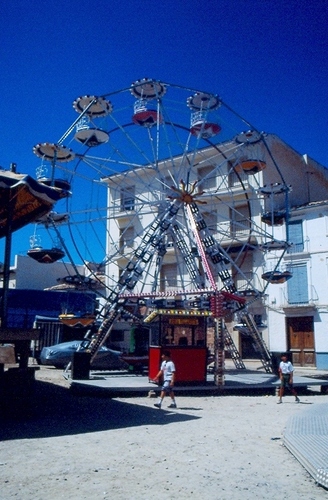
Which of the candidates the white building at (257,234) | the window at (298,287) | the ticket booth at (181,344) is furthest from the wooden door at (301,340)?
the ticket booth at (181,344)

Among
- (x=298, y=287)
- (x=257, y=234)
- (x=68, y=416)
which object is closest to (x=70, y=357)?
(x=257, y=234)

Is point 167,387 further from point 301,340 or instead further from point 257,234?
point 301,340

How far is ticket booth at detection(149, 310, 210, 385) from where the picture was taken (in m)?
17.4

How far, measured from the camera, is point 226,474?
6.67 metres

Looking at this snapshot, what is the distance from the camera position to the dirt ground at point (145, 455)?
588 cm

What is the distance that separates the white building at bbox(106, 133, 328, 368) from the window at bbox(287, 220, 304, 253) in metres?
0.07

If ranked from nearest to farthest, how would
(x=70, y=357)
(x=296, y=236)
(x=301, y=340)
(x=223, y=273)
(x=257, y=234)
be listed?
(x=223, y=273) → (x=70, y=357) → (x=257, y=234) → (x=301, y=340) → (x=296, y=236)

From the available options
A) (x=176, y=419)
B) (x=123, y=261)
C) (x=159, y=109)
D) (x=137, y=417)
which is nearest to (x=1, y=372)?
(x=137, y=417)

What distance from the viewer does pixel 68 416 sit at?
36.9ft

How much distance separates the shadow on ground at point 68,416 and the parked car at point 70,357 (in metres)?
10.4

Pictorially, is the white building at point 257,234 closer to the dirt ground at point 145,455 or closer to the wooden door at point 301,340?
the wooden door at point 301,340

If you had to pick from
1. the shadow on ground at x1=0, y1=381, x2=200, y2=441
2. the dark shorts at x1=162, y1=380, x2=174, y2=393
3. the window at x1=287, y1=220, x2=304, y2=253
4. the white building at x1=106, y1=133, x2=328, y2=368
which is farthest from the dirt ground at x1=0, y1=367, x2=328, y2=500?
the window at x1=287, y1=220, x2=304, y2=253

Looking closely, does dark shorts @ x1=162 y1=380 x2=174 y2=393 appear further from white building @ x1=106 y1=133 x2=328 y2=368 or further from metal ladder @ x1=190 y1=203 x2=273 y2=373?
metal ladder @ x1=190 y1=203 x2=273 y2=373

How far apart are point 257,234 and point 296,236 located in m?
3.82
